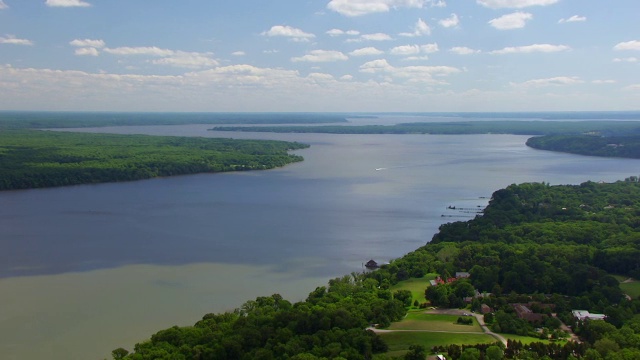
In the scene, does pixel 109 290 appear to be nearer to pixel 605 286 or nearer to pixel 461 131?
pixel 605 286

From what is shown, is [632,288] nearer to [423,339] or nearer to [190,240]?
[423,339]

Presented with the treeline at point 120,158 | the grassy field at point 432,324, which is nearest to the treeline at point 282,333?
the grassy field at point 432,324

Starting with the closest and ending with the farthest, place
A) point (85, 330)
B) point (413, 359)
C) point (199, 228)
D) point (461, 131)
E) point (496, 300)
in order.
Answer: point (413, 359), point (85, 330), point (496, 300), point (199, 228), point (461, 131)

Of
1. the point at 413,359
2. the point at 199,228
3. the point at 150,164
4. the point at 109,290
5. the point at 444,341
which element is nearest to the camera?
the point at 413,359

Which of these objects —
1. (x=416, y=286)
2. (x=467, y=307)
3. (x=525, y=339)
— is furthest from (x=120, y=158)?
(x=525, y=339)

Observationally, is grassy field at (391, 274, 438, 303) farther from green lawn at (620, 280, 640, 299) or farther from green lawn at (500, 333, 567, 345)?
green lawn at (620, 280, 640, 299)

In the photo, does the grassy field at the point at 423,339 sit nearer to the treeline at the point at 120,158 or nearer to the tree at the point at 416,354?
the tree at the point at 416,354

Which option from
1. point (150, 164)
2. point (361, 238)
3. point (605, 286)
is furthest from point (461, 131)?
point (605, 286)
